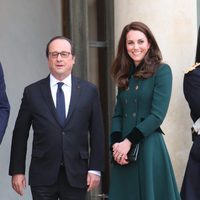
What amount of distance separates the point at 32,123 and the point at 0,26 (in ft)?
7.24

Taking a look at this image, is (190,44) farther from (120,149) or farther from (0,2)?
(0,2)

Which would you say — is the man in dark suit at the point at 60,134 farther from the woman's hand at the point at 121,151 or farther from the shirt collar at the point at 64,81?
the woman's hand at the point at 121,151

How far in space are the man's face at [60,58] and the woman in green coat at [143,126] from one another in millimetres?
440

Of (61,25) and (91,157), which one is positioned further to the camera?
(61,25)

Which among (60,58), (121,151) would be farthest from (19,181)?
(60,58)

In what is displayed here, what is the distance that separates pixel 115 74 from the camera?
15.3ft

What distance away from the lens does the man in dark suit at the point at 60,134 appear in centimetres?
432

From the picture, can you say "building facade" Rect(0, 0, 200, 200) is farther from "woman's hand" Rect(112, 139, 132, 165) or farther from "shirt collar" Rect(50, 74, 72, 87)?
"shirt collar" Rect(50, 74, 72, 87)

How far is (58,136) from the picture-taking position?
169 inches

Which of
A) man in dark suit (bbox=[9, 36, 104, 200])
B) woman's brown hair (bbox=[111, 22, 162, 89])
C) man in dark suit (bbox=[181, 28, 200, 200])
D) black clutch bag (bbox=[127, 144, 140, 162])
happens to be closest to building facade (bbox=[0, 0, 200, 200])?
man in dark suit (bbox=[181, 28, 200, 200])

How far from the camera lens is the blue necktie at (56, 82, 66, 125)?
4352mm

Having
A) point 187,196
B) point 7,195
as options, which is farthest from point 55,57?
point 7,195

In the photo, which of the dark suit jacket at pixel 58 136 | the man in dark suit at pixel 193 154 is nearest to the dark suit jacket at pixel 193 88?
the man in dark suit at pixel 193 154

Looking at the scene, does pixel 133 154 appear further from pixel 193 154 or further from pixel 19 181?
pixel 19 181
